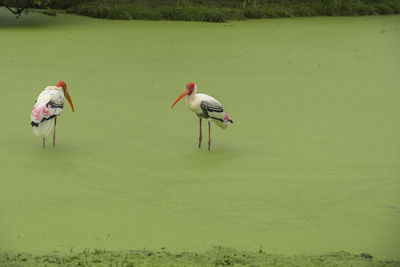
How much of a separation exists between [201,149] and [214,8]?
20.5 ft

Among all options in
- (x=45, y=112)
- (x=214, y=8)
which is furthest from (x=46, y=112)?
(x=214, y=8)

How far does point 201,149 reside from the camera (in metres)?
4.15

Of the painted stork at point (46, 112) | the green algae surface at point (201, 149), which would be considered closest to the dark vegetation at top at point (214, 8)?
the green algae surface at point (201, 149)

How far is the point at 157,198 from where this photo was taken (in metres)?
3.25

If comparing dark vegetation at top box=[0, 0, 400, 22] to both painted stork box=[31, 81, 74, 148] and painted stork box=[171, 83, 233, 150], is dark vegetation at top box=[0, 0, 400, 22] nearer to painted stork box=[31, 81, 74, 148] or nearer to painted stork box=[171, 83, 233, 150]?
painted stork box=[31, 81, 74, 148]

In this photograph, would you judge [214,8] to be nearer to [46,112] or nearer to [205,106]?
[205,106]

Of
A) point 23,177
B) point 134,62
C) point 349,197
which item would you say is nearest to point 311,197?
point 349,197

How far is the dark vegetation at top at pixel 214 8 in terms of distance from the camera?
9.57 m

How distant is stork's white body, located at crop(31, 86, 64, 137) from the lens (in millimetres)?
3854

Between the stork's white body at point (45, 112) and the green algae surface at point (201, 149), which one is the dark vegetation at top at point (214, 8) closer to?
the green algae surface at point (201, 149)

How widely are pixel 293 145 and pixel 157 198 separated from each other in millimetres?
1295

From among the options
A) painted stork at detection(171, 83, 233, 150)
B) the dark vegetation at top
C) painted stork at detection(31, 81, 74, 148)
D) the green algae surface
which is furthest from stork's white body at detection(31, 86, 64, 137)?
the dark vegetation at top

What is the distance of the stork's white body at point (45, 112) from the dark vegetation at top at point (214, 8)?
15.0 ft

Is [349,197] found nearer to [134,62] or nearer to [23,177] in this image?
[23,177]
